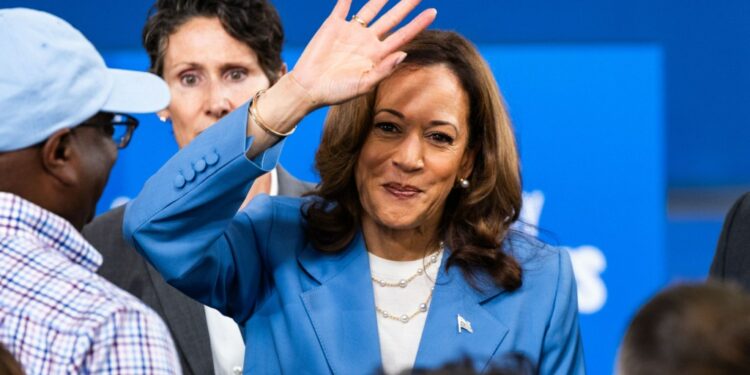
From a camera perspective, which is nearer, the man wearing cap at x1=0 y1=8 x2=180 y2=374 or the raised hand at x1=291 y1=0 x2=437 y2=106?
the man wearing cap at x1=0 y1=8 x2=180 y2=374

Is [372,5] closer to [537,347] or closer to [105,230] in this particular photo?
[537,347]

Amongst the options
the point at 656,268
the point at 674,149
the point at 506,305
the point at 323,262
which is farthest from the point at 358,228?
the point at 674,149

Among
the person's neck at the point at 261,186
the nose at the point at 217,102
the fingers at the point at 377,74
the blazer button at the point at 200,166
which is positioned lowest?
the person's neck at the point at 261,186

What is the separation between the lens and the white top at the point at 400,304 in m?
2.28

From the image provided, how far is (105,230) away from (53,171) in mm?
1168

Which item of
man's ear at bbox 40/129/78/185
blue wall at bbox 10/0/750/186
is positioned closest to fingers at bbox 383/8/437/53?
man's ear at bbox 40/129/78/185

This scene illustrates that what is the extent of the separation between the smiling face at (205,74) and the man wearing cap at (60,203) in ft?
3.43

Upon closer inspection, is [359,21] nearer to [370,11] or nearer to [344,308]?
[370,11]

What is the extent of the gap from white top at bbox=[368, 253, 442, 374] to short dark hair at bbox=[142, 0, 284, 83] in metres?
0.90

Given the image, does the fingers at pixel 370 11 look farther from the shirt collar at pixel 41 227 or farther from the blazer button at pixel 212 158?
the shirt collar at pixel 41 227

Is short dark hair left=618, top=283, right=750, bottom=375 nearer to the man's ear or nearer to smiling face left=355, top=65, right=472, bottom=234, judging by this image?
the man's ear

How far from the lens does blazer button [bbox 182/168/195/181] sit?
2.12 m

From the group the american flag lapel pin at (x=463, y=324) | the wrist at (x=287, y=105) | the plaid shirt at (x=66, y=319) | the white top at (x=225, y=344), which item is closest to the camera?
the plaid shirt at (x=66, y=319)

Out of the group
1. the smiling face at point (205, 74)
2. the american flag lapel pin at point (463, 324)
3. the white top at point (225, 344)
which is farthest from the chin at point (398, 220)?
the smiling face at point (205, 74)
